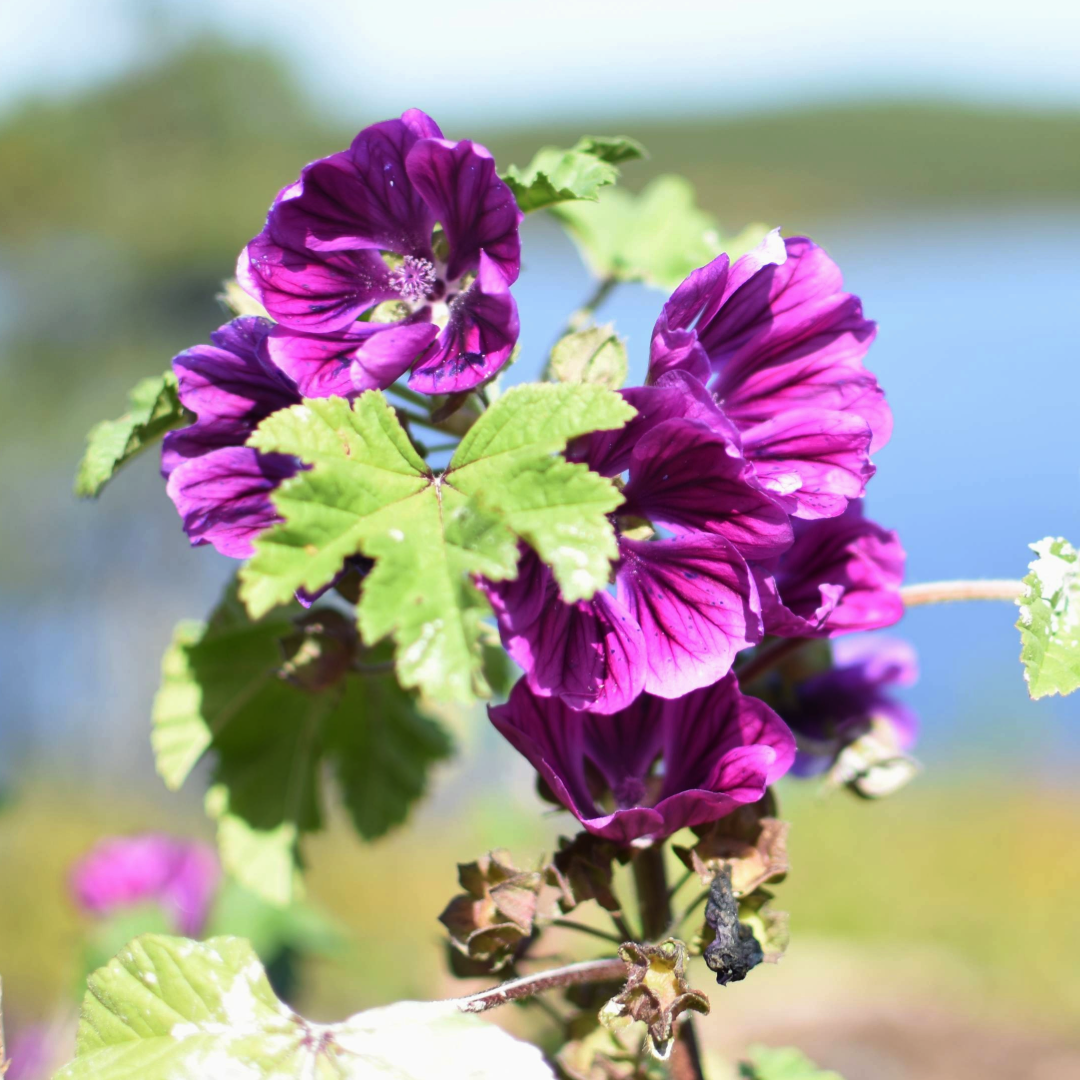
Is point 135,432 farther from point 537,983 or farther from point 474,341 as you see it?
point 537,983

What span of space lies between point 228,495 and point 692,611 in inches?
9.0

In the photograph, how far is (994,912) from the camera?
301 cm

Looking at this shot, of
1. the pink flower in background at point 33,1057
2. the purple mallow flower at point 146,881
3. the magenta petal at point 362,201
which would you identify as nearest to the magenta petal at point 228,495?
the magenta petal at point 362,201

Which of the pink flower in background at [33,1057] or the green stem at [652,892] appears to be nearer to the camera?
the green stem at [652,892]

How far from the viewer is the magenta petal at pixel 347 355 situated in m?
0.49

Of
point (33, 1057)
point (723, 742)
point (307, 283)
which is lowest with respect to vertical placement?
point (33, 1057)

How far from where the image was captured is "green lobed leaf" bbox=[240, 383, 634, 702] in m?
0.43

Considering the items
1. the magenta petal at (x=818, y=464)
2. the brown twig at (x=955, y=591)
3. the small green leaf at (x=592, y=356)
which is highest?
the small green leaf at (x=592, y=356)

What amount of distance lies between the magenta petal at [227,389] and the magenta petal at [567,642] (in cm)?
16

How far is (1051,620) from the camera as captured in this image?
1.73ft

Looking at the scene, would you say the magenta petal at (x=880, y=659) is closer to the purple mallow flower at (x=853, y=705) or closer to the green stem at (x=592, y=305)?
the purple mallow flower at (x=853, y=705)

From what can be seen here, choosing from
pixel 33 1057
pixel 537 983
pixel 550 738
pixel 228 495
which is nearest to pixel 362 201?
pixel 228 495

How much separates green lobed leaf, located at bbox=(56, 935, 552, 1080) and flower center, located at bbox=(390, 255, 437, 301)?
322 mm

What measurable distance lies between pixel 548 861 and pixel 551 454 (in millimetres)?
210
